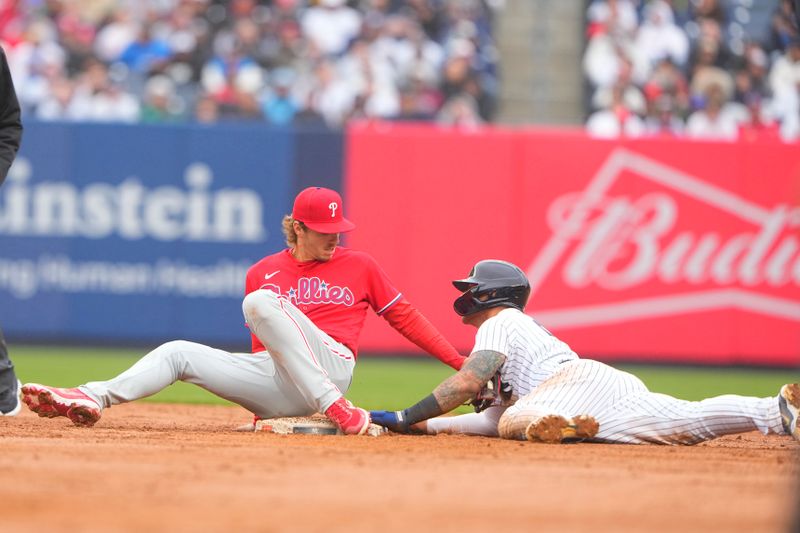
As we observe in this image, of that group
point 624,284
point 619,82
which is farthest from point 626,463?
point 619,82

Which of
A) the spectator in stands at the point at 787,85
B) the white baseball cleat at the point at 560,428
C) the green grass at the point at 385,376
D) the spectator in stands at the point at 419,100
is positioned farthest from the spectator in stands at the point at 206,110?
the white baseball cleat at the point at 560,428

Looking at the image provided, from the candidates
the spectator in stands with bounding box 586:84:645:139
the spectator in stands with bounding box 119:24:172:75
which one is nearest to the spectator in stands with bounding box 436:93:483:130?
the spectator in stands with bounding box 586:84:645:139

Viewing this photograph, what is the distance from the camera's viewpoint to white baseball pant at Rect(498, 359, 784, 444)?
6.21 m

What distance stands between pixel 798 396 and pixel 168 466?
3015mm

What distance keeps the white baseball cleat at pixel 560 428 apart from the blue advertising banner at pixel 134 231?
7527 mm

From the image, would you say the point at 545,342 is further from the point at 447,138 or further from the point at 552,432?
the point at 447,138

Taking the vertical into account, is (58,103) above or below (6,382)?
above

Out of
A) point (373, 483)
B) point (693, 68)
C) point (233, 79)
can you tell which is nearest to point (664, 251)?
point (693, 68)

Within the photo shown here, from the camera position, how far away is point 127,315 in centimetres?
1345

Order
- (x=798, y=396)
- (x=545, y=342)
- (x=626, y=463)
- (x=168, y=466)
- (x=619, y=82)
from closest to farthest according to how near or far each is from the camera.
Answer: (x=168, y=466) < (x=626, y=463) < (x=798, y=396) < (x=545, y=342) < (x=619, y=82)

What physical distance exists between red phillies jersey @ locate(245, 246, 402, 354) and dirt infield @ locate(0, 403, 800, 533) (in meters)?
0.69

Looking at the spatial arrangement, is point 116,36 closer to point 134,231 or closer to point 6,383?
point 134,231

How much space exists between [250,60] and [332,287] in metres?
9.24

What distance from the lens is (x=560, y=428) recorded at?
242 inches
